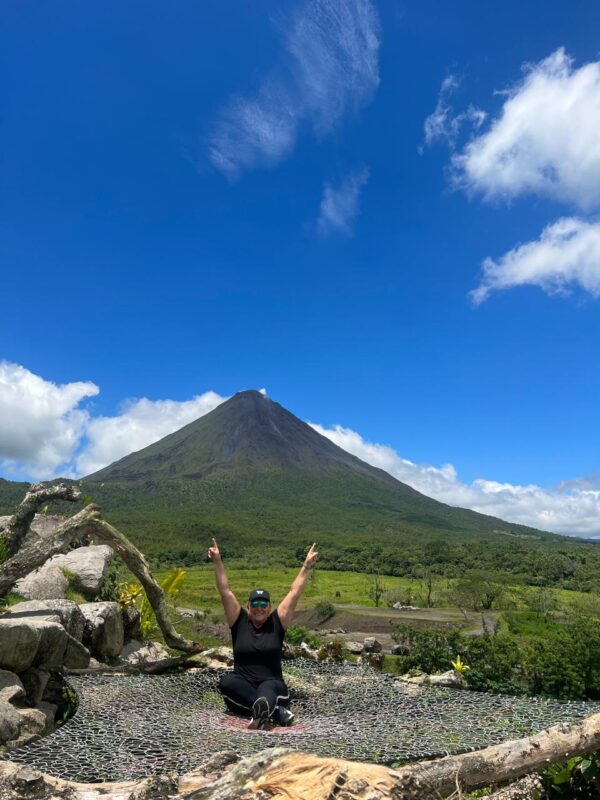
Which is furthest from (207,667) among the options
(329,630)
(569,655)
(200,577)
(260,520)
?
(260,520)

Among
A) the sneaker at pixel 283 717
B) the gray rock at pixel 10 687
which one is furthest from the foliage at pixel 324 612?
the sneaker at pixel 283 717

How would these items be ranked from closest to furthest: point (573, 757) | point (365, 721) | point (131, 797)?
point (131, 797), point (573, 757), point (365, 721)

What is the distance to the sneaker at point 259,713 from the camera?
4379mm

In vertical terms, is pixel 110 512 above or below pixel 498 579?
above

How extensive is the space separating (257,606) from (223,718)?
0.91 m

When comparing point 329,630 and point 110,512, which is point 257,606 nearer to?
point 329,630

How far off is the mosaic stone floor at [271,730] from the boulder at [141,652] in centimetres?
259

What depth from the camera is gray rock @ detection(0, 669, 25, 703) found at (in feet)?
16.3

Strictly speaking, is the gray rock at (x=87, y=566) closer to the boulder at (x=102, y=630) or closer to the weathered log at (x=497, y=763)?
the boulder at (x=102, y=630)

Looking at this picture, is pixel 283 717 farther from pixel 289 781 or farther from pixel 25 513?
pixel 25 513

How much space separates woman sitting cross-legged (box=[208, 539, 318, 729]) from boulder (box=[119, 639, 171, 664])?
12.9 feet

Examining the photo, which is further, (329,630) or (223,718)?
(329,630)

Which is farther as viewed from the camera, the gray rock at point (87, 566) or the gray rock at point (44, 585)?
the gray rock at point (87, 566)

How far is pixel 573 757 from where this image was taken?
3.35 m
